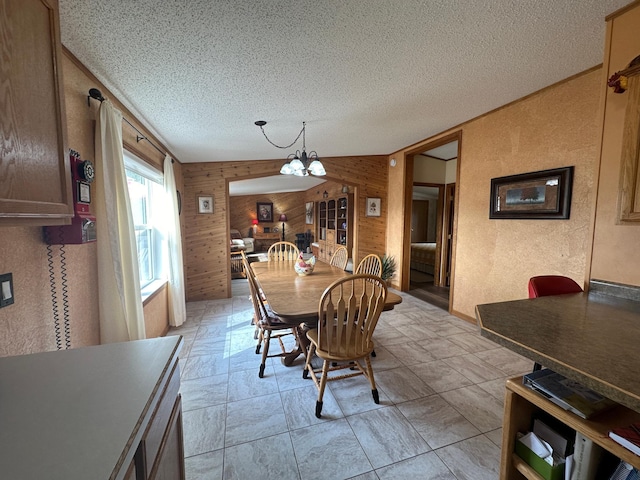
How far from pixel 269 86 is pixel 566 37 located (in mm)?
2001

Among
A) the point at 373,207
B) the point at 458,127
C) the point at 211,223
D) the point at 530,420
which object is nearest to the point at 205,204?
the point at 211,223

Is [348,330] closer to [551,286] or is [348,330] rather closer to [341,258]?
[551,286]

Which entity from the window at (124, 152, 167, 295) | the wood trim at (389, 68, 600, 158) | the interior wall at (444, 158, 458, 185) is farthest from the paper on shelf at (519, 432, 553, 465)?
the interior wall at (444, 158, 458, 185)

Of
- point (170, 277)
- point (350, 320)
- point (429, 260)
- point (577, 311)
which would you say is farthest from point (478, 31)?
point (429, 260)

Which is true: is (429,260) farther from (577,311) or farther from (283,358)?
(577,311)

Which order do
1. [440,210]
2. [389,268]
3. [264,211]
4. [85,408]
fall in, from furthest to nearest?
1. [264,211]
2. [440,210]
3. [389,268]
4. [85,408]

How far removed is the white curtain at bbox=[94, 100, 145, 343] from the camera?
5.60 feet

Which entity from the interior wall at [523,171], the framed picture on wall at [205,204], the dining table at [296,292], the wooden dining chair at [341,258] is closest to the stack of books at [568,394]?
the dining table at [296,292]

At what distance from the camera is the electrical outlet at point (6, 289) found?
1.00m

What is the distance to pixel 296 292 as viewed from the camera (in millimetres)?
2156

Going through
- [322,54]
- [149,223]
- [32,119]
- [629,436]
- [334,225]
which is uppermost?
[322,54]

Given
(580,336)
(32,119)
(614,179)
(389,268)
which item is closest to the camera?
(32,119)

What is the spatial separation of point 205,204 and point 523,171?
4.24 metres

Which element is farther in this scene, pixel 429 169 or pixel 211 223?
pixel 429 169
